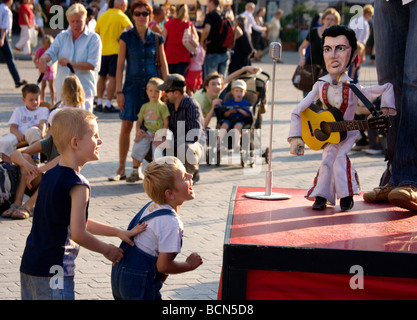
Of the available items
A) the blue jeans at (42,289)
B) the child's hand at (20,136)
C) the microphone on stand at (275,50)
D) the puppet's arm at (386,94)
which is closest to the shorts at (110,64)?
the child's hand at (20,136)

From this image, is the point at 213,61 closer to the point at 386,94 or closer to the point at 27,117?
the point at 27,117

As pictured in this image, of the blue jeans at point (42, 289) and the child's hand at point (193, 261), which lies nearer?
the blue jeans at point (42, 289)

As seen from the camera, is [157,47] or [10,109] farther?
[10,109]

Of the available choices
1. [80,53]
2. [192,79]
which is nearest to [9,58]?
[192,79]

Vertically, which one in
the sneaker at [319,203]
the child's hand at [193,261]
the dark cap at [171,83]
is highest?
the dark cap at [171,83]

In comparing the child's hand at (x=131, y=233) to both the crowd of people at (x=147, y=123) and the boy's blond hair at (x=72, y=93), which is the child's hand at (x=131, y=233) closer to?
the crowd of people at (x=147, y=123)

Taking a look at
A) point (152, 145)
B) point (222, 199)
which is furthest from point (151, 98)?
point (222, 199)

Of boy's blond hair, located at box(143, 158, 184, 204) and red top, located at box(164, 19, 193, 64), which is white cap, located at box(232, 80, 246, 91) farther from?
boy's blond hair, located at box(143, 158, 184, 204)

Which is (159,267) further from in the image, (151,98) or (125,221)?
(151,98)

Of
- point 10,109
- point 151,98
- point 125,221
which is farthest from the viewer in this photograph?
point 10,109

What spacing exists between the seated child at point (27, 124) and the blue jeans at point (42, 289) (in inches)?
155

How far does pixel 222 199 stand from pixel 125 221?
139 cm

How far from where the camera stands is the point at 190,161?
8359mm

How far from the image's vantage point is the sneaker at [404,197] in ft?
14.2
